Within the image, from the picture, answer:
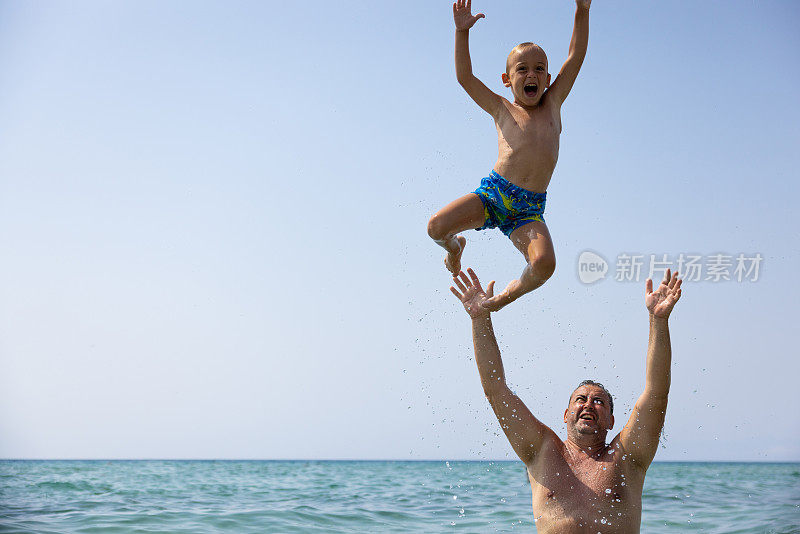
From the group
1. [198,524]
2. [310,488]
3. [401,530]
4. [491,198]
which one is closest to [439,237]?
[491,198]

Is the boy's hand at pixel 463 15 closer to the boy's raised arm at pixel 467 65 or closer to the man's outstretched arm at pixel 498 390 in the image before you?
the boy's raised arm at pixel 467 65

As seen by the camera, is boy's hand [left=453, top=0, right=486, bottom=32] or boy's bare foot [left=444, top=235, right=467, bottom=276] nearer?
boy's hand [left=453, top=0, right=486, bottom=32]

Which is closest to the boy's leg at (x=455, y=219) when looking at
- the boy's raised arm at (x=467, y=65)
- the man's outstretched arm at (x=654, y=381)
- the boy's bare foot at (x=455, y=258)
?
the boy's bare foot at (x=455, y=258)

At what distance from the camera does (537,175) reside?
5309mm

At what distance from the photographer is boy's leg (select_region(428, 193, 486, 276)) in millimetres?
5188

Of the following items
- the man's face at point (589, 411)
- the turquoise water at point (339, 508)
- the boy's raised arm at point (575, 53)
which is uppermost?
the boy's raised arm at point (575, 53)

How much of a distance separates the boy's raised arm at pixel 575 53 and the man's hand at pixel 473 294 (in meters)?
1.40

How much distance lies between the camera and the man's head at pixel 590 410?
5.00 metres

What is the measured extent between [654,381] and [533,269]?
0.97 meters

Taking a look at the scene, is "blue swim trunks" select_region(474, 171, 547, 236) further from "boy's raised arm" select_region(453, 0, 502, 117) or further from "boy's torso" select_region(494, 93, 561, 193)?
"boy's raised arm" select_region(453, 0, 502, 117)

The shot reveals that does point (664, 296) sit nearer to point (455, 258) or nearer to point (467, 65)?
point (455, 258)

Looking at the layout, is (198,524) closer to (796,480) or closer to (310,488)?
(310,488)

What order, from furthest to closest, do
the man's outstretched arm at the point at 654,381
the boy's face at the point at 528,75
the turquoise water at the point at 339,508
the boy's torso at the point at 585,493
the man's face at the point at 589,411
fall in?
the turquoise water at the point at 339,508 < the boy's face at the point at 528,75 < the man's face at the point at 589,411 < the boy's torso at the point at 585,493 < the man's outstretched arm at the point at 654,381

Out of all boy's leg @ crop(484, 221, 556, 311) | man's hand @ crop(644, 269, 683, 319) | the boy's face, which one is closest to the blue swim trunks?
boy's leg @ crop(484, 221, 556, 311)
